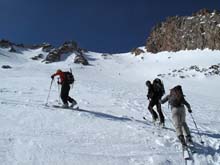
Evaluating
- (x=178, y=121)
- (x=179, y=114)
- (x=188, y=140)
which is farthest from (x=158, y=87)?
(x=188, y=140)

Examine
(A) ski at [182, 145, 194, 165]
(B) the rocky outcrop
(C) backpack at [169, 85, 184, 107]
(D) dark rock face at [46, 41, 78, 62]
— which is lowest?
(A) ski at [182, 145, 194, 165]

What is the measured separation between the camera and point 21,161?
7383 millimetres

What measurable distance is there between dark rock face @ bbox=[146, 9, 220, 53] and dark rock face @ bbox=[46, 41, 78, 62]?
18815 millimetres

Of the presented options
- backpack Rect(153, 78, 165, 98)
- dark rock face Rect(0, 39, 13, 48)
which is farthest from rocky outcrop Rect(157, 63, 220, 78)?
dark rock face Rect(0, 39, 13, 48)

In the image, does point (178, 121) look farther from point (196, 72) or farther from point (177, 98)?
point (196, 72)

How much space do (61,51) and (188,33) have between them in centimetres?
2910

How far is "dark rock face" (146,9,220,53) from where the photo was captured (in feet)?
229

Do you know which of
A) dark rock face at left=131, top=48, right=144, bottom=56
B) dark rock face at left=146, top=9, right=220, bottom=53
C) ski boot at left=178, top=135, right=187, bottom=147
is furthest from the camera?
dark rock face at left=131, top=48, right=144, bottom=56

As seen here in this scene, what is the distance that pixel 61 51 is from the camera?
7731 cm

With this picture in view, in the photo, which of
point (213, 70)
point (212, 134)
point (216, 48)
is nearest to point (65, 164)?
point (212, 134)

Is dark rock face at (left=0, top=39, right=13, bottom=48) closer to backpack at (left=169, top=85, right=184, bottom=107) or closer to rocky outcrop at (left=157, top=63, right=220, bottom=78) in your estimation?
rocky outcrop at (left=157, top=63, right=220, bottom=78)

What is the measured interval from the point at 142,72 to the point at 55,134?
48.7 metres

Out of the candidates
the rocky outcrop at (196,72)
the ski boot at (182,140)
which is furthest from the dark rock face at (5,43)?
the ski boot at (182,140)

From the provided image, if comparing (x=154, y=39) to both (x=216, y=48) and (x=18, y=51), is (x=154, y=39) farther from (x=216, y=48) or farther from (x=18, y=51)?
(x=18, y=51)
